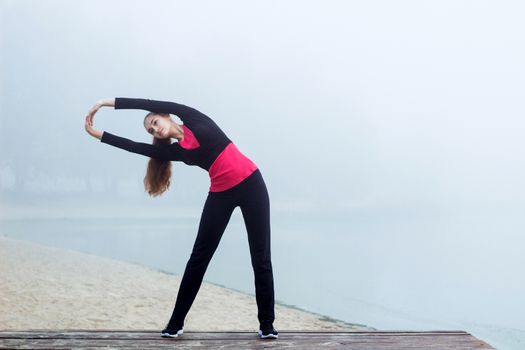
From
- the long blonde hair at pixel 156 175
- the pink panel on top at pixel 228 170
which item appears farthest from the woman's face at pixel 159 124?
the pink panel on top at pixel 228 170

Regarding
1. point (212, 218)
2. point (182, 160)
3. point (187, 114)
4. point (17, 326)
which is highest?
point (187, 114)

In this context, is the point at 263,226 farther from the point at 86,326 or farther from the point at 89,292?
the point at 89,292

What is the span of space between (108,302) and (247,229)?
5706 mm

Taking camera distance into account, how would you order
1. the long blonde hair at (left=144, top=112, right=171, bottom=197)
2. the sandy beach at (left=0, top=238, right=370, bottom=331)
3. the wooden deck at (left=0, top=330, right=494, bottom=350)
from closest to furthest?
the wooden deck at (left=0, top=330, right=494, bottom=350), the long blonde hair at (left=144, top=112, right=171, bottom=197), the sandy beach at (left=0, top=238, right=370, bottom=331)

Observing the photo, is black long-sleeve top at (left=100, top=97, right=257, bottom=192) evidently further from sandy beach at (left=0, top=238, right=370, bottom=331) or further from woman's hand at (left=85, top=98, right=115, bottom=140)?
sandy beach at (left=0, top=238, right=370, bottom=331)

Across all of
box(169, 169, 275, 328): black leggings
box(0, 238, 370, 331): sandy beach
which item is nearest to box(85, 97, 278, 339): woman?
box(169, 169, 275, 328): black leggings

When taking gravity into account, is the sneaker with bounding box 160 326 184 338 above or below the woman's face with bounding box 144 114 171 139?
below

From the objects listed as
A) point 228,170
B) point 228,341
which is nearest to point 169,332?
point 228,341

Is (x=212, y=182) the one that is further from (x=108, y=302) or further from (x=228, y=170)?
(x=108, y=302)

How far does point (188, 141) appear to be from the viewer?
10.9ft

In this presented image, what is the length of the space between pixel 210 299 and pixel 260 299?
632cm

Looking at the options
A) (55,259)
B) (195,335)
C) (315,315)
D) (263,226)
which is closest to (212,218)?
(263,226)

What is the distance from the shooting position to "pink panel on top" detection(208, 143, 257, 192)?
126 inches

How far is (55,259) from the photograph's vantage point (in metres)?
11.9
